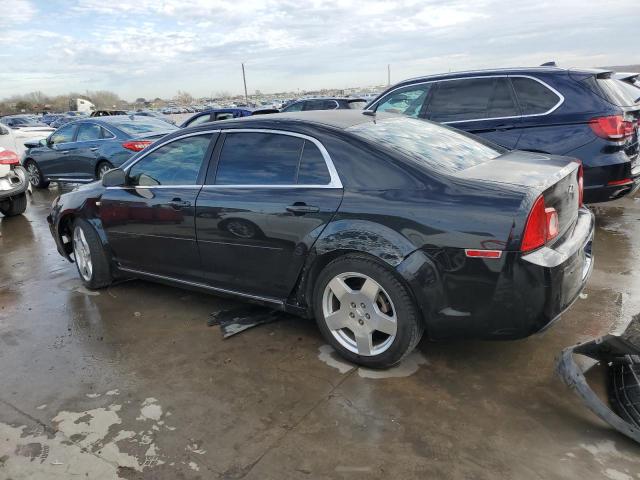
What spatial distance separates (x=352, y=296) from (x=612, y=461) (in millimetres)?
1542

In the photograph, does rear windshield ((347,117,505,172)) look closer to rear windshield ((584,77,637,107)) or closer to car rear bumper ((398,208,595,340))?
car rear bumper ((398,208,595,340))

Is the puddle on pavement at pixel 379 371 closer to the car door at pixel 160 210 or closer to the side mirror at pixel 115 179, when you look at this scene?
the car door at pixel 160 210

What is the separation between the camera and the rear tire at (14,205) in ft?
28.9

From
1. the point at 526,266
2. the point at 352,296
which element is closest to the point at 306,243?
the point at 352,296

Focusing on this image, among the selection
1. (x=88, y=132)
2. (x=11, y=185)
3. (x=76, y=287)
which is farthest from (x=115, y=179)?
(x=88, y=132)

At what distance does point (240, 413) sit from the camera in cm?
292

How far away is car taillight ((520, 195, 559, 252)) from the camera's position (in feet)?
8.80

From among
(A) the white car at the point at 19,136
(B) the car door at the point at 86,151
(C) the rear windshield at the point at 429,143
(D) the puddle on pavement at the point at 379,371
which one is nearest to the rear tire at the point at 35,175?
(A) the white car at the point at 19,136

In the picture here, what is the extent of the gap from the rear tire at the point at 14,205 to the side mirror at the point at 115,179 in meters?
5.42

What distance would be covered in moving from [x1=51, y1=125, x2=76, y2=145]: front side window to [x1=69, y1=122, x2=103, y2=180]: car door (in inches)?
10.7

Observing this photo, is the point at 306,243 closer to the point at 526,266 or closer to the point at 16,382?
the point at 526,266

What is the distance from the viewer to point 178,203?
13.1ft

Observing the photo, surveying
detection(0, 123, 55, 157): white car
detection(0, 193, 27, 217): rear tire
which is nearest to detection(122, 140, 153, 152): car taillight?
detection(0, 193, 27, 217): rear tire

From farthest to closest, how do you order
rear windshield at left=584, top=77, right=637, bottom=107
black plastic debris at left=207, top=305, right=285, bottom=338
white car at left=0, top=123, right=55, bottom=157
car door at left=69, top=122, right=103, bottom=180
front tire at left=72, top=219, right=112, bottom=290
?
white car at left=0, top=123, right=55, bottom=157, car door at left=69, top=122, right=103, bottom=180, rear windshield at left=584, top=77, right=637, bottom=107, front tire at left=72, top=219, right=112, bottom=290, black plastic debris at left=207, top=305, right=285, bottom=338
